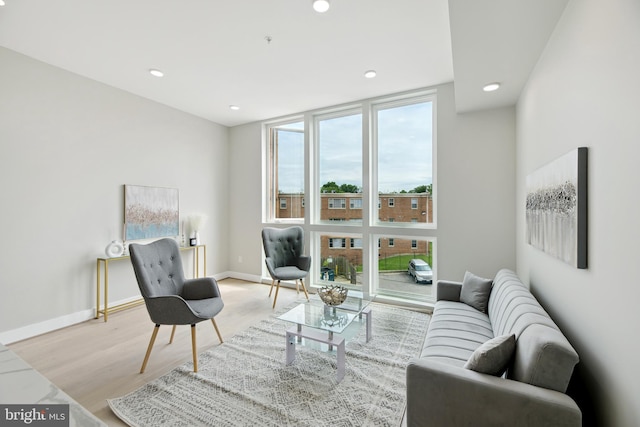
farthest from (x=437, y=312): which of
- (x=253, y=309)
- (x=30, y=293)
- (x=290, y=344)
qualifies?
(x=30, y=293)

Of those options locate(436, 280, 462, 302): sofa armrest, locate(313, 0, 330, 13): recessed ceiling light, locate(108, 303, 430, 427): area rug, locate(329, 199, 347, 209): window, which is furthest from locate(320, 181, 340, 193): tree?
locate(313, 0, 330, 13): recessed ceiling light

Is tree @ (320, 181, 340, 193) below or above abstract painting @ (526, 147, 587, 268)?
above

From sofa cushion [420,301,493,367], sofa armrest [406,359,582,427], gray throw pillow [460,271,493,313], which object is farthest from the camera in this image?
gray throw pillow [460,271,493,313]

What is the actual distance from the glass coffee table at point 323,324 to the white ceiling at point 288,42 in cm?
233

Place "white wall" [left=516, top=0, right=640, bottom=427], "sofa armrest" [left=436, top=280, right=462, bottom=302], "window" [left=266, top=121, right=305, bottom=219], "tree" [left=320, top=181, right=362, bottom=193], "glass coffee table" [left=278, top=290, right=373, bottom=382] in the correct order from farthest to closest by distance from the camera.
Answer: "window" [left=266, top=121, right=305, bottom=219] < "tree" [left=320, top=181, right=362, bottom=193] < "sofa armrest" [left=436, top=280, right=462, bottom=302] < "glass coffee table" [left=278, top=290, right=373, bottom=382] < "white wall" [left=516, top=0, right=640, bottom=427]

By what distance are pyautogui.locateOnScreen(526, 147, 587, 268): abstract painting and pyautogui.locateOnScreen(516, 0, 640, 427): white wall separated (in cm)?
5

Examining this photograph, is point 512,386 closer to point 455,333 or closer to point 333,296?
point 455,333

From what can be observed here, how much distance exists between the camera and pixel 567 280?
1.63m

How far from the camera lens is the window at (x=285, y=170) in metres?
4.77

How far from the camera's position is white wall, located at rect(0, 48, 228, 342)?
2770 millimetres

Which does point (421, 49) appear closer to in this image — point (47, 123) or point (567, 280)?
point (567, 280)

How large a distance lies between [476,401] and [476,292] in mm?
1475

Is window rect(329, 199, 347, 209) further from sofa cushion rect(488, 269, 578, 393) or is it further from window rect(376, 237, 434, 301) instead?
sofa cushion rect(488, 269, 578, 393)

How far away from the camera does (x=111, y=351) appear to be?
2.61 m
